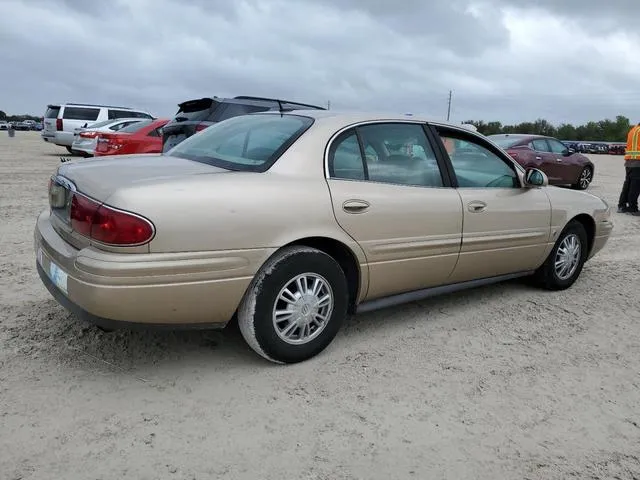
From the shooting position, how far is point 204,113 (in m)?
8.68

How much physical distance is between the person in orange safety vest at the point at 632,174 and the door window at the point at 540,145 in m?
3.15

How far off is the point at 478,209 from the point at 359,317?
1.16 m

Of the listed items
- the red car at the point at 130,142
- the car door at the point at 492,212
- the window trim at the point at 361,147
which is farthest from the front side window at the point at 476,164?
the red car at the point at 130,142

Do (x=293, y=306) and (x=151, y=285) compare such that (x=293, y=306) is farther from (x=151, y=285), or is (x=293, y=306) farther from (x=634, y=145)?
(x=634, y=145)

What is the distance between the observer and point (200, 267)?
9.15ft

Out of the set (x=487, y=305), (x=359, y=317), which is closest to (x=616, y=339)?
(x=487, y=305)

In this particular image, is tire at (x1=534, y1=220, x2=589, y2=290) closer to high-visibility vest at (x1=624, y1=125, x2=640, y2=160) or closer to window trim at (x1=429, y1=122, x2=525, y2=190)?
window trim at (x1=429, y1=122, x2=525, y2=190)

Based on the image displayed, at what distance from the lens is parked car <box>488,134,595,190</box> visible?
499 inches

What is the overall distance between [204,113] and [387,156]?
18.5 ft

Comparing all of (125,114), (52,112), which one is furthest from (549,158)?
(52,112)

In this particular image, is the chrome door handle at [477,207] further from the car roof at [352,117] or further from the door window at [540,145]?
the door window at [540,145]

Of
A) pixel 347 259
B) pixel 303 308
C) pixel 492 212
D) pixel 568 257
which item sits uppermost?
pixel 492 212

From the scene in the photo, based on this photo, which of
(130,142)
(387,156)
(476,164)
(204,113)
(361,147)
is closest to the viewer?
(361,147)

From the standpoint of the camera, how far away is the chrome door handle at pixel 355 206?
10.8ft
